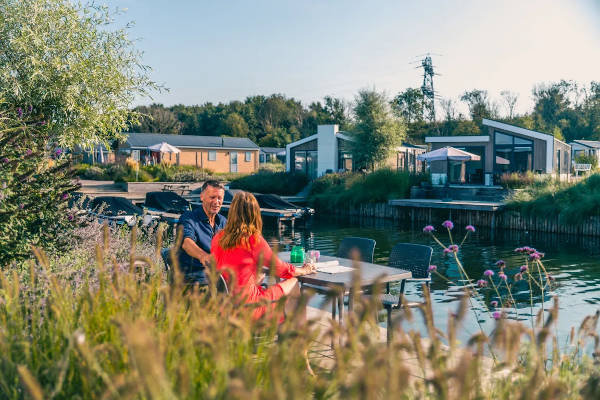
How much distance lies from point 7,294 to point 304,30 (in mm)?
12674

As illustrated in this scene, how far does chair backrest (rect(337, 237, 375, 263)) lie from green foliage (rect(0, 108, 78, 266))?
9.47ft

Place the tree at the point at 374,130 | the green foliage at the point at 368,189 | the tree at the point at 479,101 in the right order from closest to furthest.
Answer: the green foliage at the point at 368,189, the tree at the point at 374,130, the tree at the point at 479,101

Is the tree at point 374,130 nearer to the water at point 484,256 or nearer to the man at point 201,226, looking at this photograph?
the water at point 484,256

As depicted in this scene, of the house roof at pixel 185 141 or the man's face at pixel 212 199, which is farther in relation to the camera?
the house roof at pixel 185 141

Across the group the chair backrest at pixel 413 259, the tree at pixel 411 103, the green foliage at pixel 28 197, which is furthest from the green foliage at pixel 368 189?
the tree at pixel 411 103

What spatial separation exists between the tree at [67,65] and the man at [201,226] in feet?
20.8

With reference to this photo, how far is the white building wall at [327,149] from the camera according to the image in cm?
3503

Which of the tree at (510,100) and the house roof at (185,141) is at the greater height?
the tree at (510,100)

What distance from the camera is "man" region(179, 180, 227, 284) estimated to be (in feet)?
15.6

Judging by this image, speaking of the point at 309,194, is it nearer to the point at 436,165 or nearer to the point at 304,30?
the point at 436,165

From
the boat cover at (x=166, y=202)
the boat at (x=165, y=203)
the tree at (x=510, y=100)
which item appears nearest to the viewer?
the boat at (x=165, y=203)

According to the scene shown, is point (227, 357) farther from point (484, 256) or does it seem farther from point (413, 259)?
point (484, 256)

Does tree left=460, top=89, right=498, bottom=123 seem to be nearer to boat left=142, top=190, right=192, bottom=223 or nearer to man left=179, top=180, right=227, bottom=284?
boat left=142, top=190, right=192, bottom=223

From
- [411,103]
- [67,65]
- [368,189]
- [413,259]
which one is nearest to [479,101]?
[411,103]
